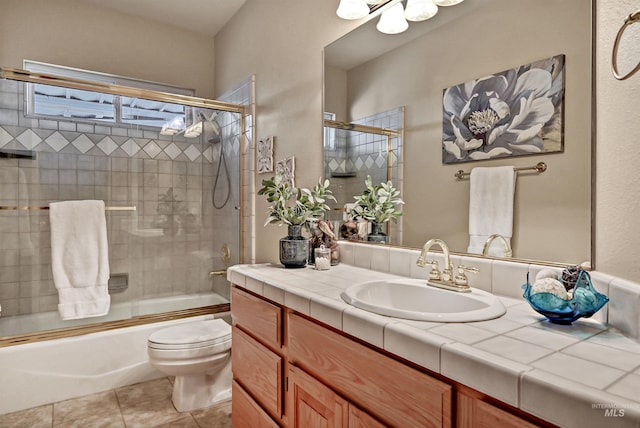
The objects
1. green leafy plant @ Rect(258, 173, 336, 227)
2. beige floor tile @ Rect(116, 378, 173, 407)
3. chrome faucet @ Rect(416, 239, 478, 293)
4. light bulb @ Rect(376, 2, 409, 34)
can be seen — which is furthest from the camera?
beige floor tile @ Rect(116, 378, 173, 407)

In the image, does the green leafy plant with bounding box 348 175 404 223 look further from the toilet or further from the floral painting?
the toilet

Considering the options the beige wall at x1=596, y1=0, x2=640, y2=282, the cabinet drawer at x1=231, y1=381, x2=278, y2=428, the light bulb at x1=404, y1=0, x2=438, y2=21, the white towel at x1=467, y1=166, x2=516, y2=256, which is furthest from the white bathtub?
the beige wall at x1=596, y1=0, x2=640, y2=282

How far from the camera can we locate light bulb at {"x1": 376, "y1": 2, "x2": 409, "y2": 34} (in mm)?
1581

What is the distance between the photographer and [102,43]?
2.98 metres

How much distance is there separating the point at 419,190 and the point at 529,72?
0.55 m

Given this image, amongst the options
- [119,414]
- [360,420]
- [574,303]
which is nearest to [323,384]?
[360,420]

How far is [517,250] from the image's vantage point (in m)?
1.18

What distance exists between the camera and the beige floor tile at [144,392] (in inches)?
86.4

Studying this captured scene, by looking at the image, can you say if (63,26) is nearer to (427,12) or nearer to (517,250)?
(427,12)

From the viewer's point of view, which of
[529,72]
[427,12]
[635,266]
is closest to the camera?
[635,266]

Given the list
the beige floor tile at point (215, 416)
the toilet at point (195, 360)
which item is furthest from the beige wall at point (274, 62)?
the beige floor tile at point (215, 416)

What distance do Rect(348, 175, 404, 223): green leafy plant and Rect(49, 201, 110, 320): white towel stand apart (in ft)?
5.63

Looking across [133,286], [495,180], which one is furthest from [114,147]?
[495,180]

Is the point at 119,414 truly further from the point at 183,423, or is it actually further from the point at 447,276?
the point at 447,276
